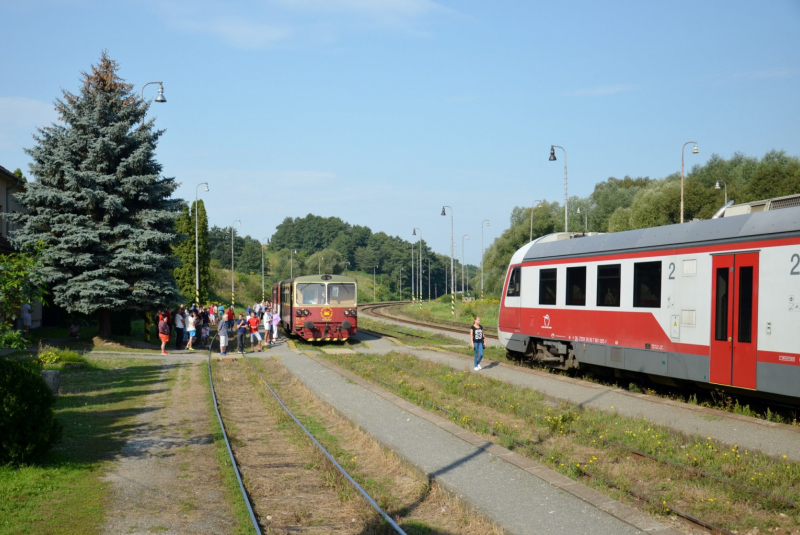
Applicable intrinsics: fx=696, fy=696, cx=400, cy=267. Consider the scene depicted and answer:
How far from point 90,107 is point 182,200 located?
5.10m

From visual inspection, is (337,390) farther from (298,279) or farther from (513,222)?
(513,222)

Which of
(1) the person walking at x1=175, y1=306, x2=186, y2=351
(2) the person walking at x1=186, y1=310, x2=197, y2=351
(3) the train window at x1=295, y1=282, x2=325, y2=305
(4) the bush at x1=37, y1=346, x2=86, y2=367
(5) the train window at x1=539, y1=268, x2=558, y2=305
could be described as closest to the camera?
(5) the train window at x1=539, y1=268, x2=558, y2=305

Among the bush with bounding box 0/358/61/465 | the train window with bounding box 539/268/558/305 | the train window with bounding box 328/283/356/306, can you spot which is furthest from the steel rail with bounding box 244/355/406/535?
the train window with bounding box 328/283/356/306

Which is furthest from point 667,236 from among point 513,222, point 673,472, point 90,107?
point 513,222

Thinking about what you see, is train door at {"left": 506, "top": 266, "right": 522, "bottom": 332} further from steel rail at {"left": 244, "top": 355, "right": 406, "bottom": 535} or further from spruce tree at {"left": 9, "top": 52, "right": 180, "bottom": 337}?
spruce tree at {"left": 9, "top": 52, "right": 180, "bottom": 337}

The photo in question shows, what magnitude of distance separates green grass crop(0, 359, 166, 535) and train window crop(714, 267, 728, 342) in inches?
394

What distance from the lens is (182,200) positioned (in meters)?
30.0

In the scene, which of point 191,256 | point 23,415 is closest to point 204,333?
point 23,415

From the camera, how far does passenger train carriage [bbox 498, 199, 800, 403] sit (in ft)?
36.2

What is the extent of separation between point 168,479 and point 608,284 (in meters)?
10.3

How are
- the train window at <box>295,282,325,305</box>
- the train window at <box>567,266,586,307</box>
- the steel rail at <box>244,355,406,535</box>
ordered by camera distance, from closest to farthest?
1. the steel rail at <box>244,355,406,535</box>
2. the train window at <box>567,266,586,307</box>
3. the train window at <box>295,282,325,305</box>

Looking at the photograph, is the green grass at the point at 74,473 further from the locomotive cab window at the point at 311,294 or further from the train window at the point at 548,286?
the locomotive cab window at the point at 311,294

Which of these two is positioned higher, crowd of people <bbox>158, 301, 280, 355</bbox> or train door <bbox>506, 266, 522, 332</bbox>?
train door <bbox>506, 266, 522, 332</bbox>

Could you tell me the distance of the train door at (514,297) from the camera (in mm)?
19828
